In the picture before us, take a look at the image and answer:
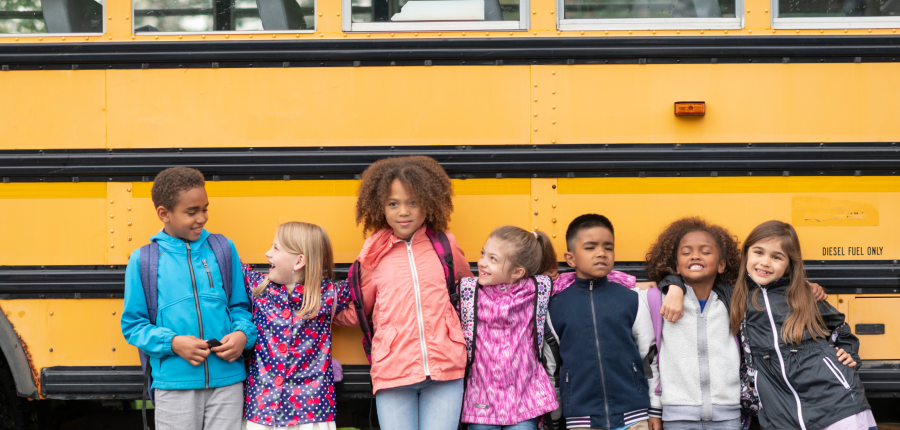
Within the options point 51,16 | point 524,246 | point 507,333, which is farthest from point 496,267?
point 51,16

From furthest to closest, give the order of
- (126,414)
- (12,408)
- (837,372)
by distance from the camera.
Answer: (126,414), (12,408), (837,372)

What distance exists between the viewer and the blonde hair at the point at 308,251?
6.56 ft

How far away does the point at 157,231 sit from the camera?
7.04 feet

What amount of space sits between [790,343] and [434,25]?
1.59m

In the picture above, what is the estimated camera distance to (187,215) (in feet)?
6.49

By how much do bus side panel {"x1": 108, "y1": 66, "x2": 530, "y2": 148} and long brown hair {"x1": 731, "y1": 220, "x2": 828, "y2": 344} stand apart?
2.86 ft

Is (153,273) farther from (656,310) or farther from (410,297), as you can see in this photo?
(656,310)

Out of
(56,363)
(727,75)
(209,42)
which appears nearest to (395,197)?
(209,42)

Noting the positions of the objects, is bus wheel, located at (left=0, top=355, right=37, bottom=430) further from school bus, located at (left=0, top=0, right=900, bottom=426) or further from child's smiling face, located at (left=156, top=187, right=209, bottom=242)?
child's smiling face, located at (left=156, top=187, right=209, bottom=242)

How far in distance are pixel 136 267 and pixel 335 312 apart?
0.65 meters

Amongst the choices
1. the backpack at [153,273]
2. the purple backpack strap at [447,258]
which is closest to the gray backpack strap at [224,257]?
the backpack at [153,273]

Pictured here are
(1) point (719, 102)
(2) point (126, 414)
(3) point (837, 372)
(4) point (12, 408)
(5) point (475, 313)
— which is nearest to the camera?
(3) point (837, 372)

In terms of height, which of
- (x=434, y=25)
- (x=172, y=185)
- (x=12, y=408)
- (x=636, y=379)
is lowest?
(x=12, y=408)

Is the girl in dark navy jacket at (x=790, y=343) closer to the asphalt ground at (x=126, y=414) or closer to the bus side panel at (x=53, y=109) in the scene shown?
the asphalt ground at (x=126, y=414)
